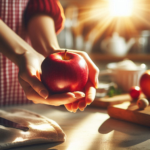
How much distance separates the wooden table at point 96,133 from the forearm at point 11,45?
0.89ft

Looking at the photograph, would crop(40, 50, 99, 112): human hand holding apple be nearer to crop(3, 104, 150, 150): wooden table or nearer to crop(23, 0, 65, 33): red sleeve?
crop(3, 104, 150, 150): wooden table

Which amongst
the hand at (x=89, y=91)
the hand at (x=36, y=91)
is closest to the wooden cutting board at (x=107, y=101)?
the hand at (x=89, y=91)

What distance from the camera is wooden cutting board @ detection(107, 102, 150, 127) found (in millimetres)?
758

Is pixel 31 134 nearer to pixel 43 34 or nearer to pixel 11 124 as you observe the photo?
pixel 11 124

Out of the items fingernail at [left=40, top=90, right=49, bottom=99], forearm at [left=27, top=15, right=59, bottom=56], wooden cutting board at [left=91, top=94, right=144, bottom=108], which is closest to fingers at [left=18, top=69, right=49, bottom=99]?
fingernail at [left=40, top=90, right=49, bottom=99]

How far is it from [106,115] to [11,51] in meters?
0.43

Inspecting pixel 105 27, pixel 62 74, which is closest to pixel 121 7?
pixel 105 27

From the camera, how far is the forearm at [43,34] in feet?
3.15

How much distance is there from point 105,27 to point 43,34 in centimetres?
223

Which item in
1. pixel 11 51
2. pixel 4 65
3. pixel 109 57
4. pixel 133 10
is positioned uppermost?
→ pixel 133 10

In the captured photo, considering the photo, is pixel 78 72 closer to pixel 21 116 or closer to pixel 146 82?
pixel 21 116

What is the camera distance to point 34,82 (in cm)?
60

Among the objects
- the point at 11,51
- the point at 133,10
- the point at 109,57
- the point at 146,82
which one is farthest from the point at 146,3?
the point at 11,51

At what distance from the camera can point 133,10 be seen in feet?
9.64
